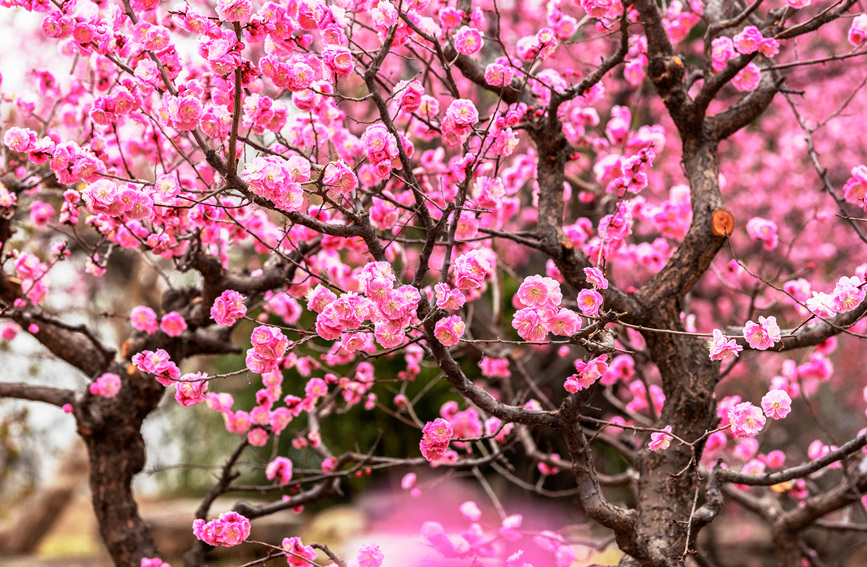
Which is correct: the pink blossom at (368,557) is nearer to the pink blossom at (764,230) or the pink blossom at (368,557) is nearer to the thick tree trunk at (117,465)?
the thick tree trunk at (117,465)

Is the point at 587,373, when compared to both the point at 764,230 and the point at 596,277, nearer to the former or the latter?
the point at 596,277

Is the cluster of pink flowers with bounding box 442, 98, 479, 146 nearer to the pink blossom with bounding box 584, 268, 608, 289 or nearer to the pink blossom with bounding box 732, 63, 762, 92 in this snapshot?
the pink blossom with bounding box 584, 268, 608, 289

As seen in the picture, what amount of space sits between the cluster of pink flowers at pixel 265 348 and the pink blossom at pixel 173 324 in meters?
1.08

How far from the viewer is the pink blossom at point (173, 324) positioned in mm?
3148

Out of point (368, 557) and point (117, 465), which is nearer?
point (368, 557)

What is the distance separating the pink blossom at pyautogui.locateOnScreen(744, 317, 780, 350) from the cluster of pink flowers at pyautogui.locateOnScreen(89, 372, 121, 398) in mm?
2590

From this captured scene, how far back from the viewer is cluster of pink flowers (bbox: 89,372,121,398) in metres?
3.21

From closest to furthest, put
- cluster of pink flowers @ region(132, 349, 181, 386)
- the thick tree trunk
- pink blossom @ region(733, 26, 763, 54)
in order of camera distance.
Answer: cluster of pink flowers @ region(132, 349, 181, 386) → pink blossom @ region(733, 26, 763, 54) → the thick tree trunk

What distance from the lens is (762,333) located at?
227cm

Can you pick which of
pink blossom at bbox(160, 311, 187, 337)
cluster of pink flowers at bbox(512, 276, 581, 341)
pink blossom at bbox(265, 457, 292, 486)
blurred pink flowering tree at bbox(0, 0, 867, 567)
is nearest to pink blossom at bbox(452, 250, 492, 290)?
blurred pink flowering tree at bbox(0, 0, 867, 567)

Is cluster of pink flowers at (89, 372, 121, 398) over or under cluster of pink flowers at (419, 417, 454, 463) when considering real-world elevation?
over

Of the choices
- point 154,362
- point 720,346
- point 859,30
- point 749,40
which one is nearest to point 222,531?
point 154,362

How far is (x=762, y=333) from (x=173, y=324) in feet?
7.62

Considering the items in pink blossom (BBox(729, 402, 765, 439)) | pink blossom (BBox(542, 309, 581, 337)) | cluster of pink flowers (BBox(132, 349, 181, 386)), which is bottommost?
pink blossom (BBox(729, 402, 765, 439))
